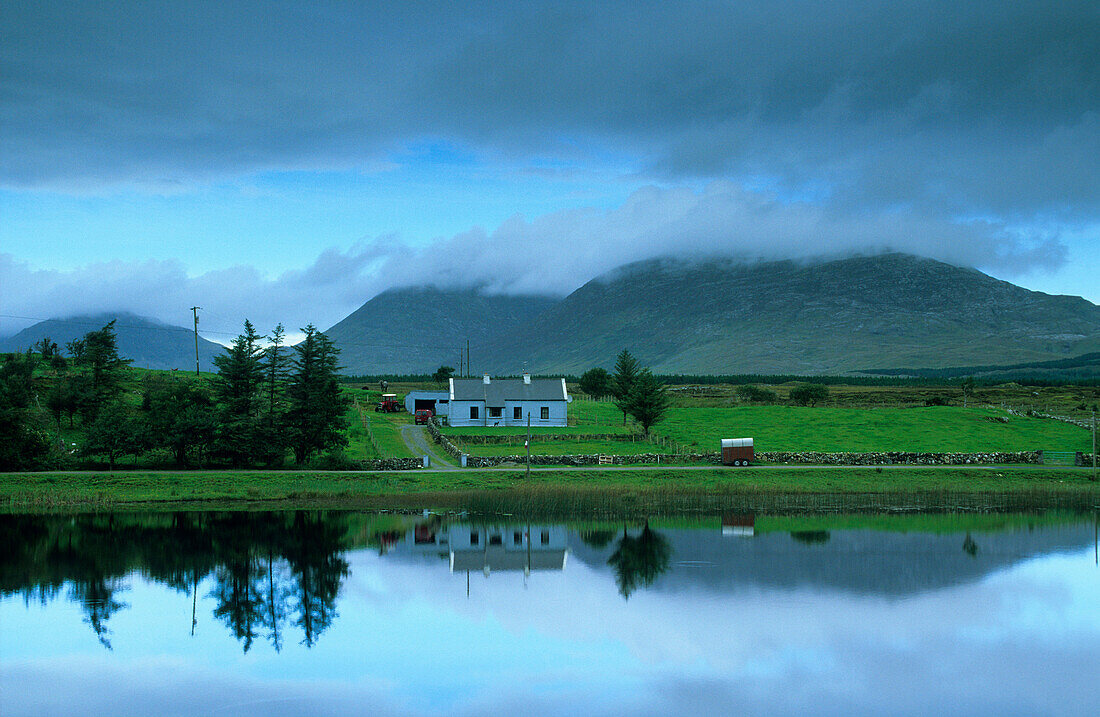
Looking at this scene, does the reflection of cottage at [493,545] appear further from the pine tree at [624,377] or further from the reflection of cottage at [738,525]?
the pine tree at [624,377]

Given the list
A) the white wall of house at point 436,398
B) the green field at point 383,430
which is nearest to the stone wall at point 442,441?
the green field at point 383,430

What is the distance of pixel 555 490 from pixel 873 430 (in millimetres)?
36398

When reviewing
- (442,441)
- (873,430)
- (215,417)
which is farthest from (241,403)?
(873,430)

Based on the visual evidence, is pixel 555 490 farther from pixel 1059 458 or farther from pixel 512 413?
pixel 1059 458

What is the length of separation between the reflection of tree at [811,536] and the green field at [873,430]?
23.9m

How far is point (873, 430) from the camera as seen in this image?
76.2 m

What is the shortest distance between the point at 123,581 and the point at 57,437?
3620 centimetres

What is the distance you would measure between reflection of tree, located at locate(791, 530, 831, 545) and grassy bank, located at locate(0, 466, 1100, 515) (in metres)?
7.37

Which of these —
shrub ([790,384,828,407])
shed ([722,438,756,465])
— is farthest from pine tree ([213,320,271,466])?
shrub ([790,384,828,407])

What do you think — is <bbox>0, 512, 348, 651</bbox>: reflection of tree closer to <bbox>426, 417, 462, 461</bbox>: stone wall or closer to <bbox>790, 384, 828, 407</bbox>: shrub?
<bbox>426, 417, 462, 461</bbox>: stone wall

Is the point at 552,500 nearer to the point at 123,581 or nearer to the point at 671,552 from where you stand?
the point at 671,552

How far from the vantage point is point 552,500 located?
166ft

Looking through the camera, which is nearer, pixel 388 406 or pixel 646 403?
pixel 646 403

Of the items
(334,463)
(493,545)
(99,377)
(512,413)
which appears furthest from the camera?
(512,413)
